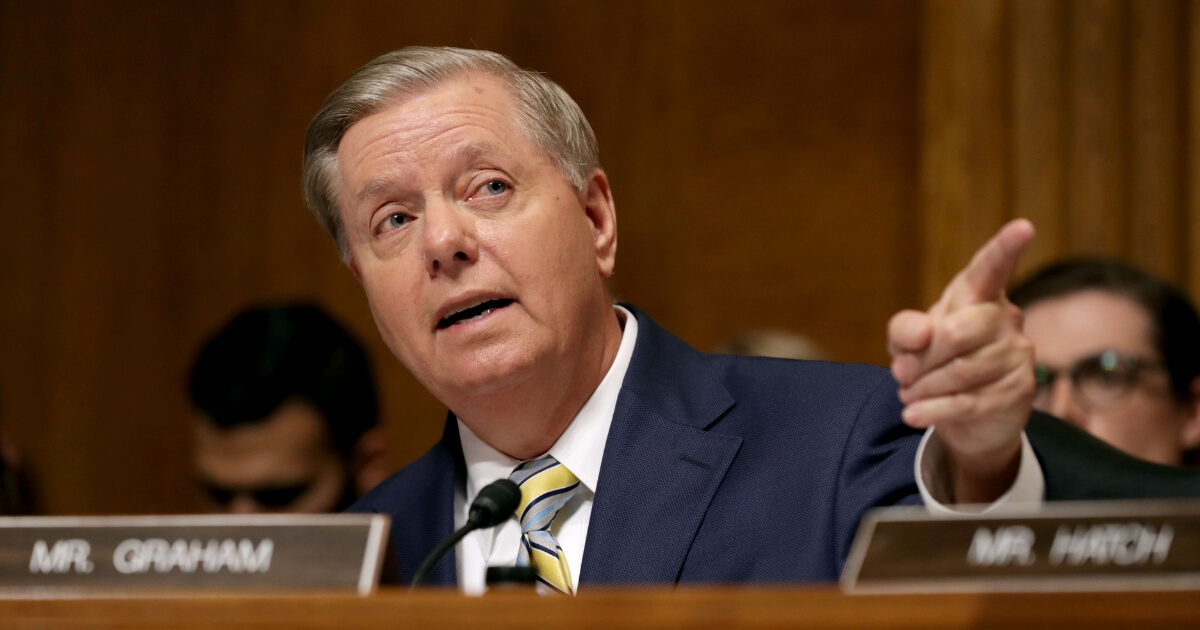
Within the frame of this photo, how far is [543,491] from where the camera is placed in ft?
5.93

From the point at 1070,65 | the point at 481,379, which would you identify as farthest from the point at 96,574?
the point at 1070,65

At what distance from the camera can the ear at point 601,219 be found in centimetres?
204

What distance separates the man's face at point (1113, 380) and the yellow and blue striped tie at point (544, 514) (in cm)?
120

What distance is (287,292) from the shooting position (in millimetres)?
4379

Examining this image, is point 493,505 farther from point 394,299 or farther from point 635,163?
point 635,163

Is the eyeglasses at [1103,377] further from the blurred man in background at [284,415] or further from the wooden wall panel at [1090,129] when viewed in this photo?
the blurred man in background at [284,415]

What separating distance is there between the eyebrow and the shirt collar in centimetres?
39

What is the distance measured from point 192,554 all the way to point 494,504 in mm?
427

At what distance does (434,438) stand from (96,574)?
3057 millimetres

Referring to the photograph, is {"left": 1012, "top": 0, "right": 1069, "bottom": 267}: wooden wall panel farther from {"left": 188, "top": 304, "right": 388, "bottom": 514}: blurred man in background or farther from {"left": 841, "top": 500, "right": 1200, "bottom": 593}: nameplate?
{"left": 841, "top": 500, "right": 1200, "bottom": 593}: nameplate

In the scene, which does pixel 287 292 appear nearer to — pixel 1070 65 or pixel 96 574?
pixel 1070 65

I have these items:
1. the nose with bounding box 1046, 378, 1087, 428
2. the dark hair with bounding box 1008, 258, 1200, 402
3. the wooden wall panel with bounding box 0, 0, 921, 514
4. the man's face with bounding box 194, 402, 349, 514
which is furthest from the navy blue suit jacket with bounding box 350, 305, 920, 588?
the wooden wall panel with bounding box 0, 0, 921, 514

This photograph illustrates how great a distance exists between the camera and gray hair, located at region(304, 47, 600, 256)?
6.31ft

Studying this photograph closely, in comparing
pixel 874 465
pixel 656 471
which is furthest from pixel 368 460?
pixel 874 465
